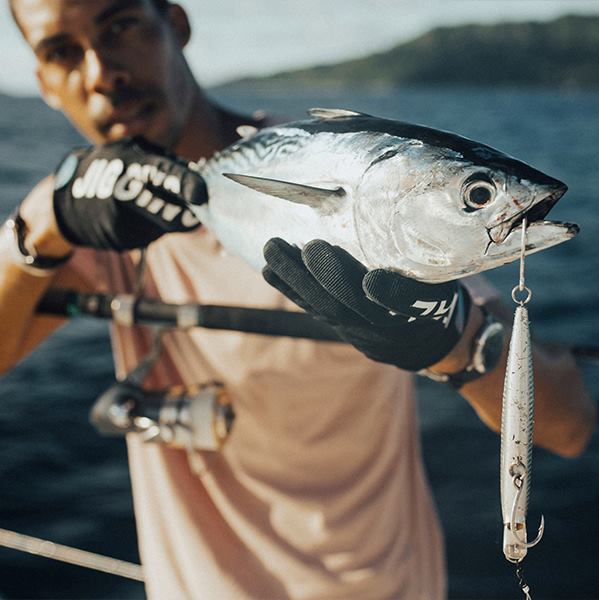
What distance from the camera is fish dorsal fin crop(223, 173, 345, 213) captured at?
150 cm

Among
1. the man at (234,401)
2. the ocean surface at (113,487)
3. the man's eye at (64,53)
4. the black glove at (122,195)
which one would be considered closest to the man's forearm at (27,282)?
the man at (234,401)

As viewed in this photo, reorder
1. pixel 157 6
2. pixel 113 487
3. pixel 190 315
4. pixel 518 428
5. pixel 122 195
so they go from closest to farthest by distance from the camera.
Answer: pixel 518 428 < pixel 122 195 < pixel 190 315 < pixel 157 6 < pixel 113 487

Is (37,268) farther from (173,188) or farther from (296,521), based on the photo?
(296,521)

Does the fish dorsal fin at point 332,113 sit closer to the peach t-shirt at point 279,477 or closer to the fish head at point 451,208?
the fish head at point 451,208

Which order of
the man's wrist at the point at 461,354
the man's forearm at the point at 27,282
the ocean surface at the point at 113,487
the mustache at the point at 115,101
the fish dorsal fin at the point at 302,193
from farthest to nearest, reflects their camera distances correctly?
1. the ocean surface at the point at 113,487
2. the mustache at the point at 115,101
3. the man's forearm at the point at 27,282
4. the man's wrist at the point at 461,354
5. the fish dorsal fin at the point at 302,193

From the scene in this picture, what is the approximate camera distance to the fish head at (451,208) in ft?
4.25

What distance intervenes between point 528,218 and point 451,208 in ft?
0.49

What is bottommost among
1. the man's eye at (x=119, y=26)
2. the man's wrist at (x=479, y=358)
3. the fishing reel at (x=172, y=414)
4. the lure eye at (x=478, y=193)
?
the fishing reel at (x=172, y=414)

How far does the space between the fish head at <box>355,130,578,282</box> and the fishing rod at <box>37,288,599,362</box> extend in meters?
0.70

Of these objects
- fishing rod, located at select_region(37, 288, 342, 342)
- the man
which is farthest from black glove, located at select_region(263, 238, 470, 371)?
the man

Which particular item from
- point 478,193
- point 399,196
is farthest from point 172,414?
point 478,193

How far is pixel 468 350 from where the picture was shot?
2016 millimetres

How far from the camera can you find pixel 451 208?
1358mm

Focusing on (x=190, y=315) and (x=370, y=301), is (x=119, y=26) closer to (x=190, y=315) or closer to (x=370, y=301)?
(x=190, y=315)
